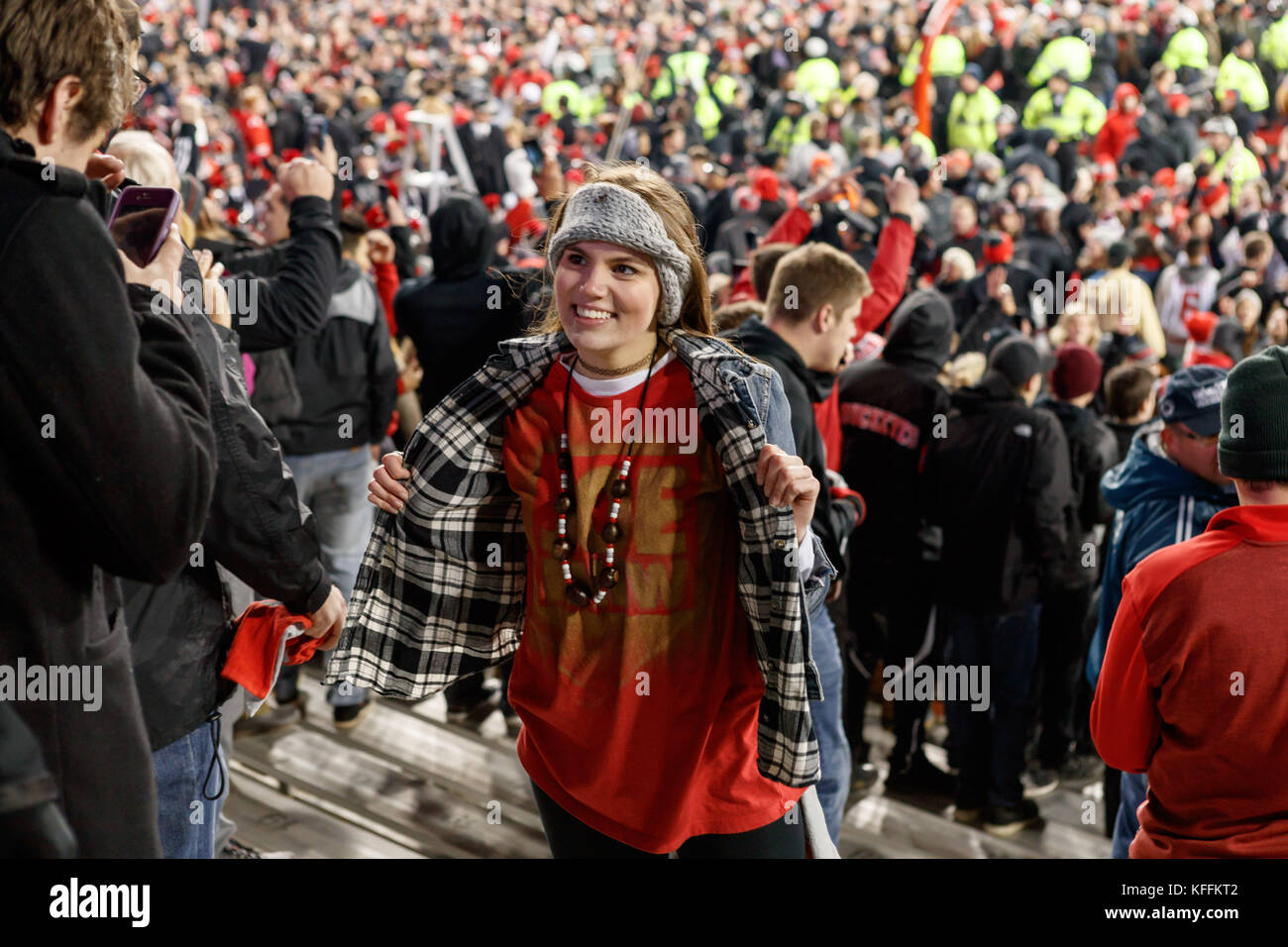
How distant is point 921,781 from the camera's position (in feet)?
14.4

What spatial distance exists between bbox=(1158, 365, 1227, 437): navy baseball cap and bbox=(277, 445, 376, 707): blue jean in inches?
108

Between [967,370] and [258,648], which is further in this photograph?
[967,370]

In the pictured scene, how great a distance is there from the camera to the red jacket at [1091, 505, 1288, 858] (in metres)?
1.96

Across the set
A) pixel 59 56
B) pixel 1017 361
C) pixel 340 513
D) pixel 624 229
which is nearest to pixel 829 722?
pixel 1017 361

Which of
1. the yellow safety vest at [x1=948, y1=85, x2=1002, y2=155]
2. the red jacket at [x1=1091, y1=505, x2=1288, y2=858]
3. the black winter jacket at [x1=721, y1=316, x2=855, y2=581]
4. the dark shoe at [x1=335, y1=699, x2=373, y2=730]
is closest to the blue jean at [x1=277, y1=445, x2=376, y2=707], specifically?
the dark shoe at [x1=335, y1=699, x2=373, y2=730]

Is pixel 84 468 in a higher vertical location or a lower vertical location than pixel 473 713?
higher

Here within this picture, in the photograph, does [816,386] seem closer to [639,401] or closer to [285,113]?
[639,401]

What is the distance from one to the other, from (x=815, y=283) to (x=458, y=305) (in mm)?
1614

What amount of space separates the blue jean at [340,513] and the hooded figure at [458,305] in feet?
1.27

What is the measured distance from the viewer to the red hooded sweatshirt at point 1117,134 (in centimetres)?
1356

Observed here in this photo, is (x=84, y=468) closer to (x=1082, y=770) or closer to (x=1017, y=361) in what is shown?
(x=1017, y=361)

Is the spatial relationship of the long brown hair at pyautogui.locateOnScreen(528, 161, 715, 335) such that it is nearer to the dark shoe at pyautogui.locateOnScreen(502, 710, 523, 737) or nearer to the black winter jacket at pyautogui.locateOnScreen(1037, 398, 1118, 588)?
the black winter jacket at pyautogui.locateOnScreen(1037, 398, 1118, 588)

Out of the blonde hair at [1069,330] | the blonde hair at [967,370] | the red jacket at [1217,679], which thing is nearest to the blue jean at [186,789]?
the red jacket at [1217,679]
